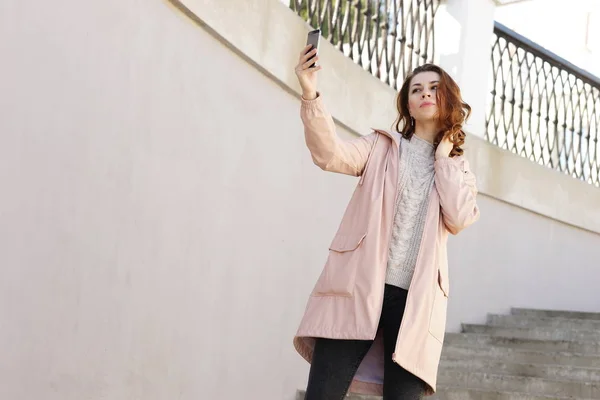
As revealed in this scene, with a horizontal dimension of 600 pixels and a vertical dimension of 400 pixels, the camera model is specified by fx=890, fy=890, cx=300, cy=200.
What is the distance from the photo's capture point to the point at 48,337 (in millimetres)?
2896

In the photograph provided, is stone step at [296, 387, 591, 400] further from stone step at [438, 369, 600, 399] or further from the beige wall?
the beige wall

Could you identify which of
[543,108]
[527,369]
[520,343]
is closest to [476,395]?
[527,369]

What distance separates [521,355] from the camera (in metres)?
5.36

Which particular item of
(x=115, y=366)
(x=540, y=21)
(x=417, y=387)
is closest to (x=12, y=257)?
(x=115, y=366)

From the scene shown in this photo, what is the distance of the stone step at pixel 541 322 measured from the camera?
6.10m

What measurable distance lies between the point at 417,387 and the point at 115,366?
1.30 m

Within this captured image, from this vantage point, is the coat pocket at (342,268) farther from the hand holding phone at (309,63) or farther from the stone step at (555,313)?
the stone step at (555,313)

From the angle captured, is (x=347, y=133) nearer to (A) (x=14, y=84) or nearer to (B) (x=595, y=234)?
(A) (x=14, y=84)

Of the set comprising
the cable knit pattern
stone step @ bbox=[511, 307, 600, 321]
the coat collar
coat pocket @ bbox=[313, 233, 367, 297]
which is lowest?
stone step @ bbox=[511, 307, 600, 321]

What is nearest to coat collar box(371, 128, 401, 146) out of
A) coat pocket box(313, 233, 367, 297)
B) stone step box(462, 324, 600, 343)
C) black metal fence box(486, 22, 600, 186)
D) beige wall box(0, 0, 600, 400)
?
coat pocket box(313, 233, 367, 297)

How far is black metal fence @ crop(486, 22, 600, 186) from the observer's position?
7629mm

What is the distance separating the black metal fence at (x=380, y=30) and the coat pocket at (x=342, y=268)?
2945 mm

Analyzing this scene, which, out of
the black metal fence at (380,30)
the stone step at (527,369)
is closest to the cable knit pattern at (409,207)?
the stone step at (527,369)

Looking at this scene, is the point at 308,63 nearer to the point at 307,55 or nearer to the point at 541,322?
the point at 307,55
